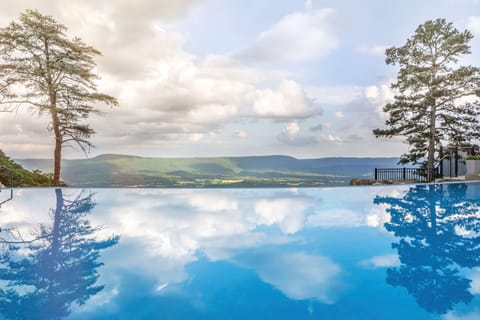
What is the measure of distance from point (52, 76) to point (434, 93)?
19.7 metres

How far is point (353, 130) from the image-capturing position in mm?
21281

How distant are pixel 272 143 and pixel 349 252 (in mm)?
19534

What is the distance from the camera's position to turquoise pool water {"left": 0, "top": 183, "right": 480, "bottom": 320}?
2814mm

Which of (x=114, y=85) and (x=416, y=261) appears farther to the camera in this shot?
(x=114, y=85)

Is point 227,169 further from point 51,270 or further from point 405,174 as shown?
point 51,270

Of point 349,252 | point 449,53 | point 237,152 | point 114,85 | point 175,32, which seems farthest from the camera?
point 237,152

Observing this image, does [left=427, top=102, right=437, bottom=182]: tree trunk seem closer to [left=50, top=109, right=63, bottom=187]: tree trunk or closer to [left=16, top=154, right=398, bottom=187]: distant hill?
[left=16, top=154, right=398, bottom=187]: distant hill

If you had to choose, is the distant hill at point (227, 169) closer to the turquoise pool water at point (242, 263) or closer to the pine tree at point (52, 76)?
the pine tree at point (52, 76)

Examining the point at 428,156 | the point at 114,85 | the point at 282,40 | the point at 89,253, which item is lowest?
the point at 89,253

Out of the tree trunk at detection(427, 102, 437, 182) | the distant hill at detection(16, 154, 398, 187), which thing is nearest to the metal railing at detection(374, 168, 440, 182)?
the tree trunk at detection(427, 102, 437, 182)

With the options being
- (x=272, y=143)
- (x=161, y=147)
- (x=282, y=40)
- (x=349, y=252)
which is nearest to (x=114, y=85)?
(x=161, y=147)

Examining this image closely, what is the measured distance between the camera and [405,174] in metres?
18.8

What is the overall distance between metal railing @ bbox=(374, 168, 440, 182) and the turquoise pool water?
1007cm

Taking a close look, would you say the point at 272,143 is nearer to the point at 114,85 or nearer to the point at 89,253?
the point at 114,85
